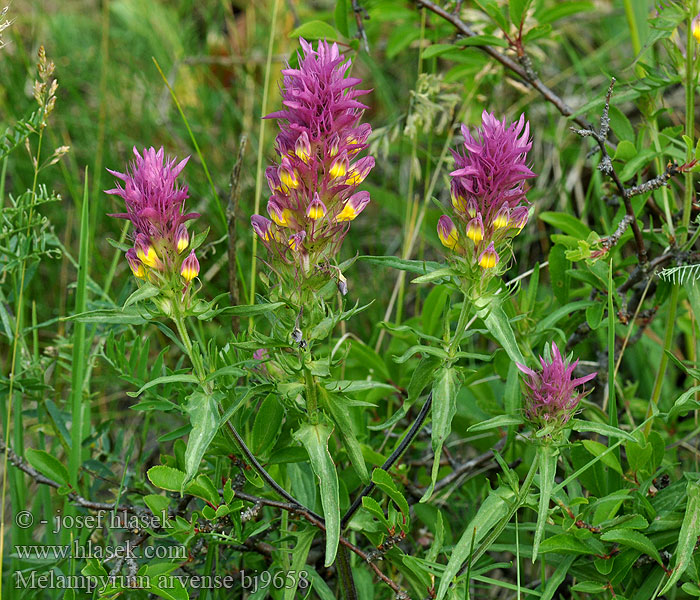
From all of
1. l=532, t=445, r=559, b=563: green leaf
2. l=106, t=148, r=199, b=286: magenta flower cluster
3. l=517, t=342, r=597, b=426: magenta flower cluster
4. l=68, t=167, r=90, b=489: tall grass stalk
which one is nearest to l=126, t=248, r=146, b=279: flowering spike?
l=106, t=148, r=199, b=286: magenta flower cluster

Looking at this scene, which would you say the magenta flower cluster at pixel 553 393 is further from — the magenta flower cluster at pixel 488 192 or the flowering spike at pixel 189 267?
the flowering spike at pixel 189 267

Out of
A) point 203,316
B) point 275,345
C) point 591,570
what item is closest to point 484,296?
point 275,345

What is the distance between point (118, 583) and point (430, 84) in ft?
6.17

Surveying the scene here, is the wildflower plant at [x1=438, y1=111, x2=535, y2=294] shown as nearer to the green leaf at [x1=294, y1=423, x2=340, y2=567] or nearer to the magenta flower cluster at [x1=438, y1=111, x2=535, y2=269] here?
the magenta flower cluster at [x1=438, y1=111, x2=535, y2=269]

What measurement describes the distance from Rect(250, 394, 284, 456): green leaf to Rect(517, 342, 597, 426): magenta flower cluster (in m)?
0.59

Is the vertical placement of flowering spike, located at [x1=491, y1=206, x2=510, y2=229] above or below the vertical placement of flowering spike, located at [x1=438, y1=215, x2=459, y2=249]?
above

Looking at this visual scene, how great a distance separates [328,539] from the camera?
1.45m

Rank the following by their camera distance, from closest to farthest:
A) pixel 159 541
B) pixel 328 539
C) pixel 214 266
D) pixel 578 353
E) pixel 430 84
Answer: pixel 328 539
pixel 159 541
pixel 578 353
pixel 430 84
pixel 214 266

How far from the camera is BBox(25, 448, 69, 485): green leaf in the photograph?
191 cm

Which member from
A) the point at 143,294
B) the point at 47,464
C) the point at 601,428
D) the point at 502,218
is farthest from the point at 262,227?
the point at 47,464

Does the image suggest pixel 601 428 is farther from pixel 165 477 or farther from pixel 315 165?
pixel 165 477

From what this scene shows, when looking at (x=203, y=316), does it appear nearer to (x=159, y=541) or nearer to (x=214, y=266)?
(x=159, y=541)

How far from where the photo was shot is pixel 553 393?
5.18 ft

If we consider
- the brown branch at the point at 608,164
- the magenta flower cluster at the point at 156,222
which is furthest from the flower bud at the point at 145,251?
the brown branch at the point at 608,164
